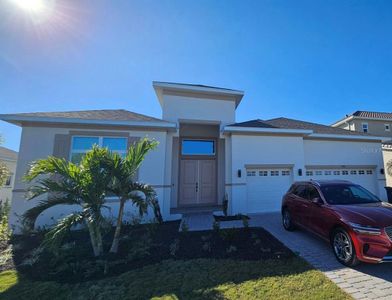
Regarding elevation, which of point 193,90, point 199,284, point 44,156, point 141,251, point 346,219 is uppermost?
point 193,90

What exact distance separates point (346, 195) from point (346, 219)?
1424 millimetres

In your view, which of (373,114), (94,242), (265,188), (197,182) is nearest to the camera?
(94,242)

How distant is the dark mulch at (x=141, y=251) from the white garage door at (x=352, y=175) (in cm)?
611

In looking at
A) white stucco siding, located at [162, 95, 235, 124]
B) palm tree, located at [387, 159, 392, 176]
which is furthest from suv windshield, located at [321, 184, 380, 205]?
palm tree, located at [387, 159, 392, 176]

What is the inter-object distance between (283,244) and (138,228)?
202 inches

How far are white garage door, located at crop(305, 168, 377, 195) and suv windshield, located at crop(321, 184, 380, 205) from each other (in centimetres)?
504

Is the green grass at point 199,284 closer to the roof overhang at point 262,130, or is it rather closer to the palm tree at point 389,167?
the roof overhang at point 262,130

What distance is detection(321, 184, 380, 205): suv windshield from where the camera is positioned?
507 centimetres

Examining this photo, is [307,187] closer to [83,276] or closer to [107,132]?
[83,276]

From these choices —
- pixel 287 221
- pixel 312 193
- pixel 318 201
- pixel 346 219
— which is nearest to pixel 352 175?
pixel 287 221

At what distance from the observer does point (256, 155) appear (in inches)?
384

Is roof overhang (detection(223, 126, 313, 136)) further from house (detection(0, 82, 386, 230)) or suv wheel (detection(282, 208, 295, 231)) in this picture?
suv wheel (detection(282, 208, 295, 231))

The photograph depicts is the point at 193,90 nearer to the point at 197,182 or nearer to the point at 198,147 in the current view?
the point at 198,147

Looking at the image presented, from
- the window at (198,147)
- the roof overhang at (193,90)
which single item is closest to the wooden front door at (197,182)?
the window at (198,147)
